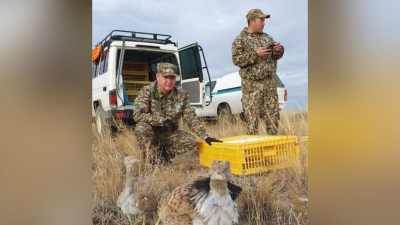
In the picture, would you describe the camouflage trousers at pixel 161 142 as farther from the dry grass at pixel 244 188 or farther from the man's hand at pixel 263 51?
the man's hand at pixel 263 51

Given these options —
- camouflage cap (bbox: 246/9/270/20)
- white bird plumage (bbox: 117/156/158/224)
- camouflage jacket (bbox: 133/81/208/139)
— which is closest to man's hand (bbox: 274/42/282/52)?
camouflage cap (bbox: 246/9/270/20)

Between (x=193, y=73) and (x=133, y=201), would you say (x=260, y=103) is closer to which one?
(x=193, y=73)

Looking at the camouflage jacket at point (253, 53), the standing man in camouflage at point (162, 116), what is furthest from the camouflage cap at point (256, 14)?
the standing man in camouflage at point (162, 116)

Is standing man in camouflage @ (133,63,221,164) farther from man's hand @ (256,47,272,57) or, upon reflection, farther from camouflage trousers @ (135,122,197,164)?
man's hand @ (256,47,272,57)

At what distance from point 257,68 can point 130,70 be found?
189 centimetres

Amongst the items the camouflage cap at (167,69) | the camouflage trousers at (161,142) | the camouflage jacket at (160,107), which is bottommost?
the camouflage trousers at (161,142)

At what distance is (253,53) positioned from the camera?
2545 millimetres

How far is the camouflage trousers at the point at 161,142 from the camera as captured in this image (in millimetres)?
2416

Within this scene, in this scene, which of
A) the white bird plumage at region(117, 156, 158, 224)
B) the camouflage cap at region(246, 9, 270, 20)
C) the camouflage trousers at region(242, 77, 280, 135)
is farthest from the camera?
the camouflage trousers at region(242, 77, 280, 135)

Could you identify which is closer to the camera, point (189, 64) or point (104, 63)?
point (104, 63)

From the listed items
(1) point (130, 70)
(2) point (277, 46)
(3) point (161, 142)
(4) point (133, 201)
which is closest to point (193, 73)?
(1) point (130, 70)

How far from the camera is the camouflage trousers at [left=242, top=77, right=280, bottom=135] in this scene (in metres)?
2.72

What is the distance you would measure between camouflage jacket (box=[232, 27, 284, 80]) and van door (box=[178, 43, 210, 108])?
3.58ft
